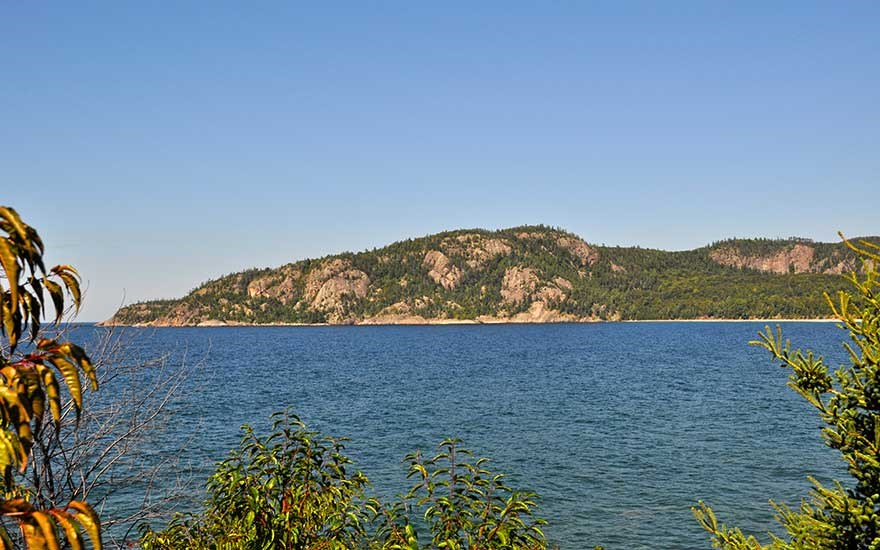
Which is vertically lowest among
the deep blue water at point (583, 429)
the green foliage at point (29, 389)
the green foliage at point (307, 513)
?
the deep blue water at point (583, 429)

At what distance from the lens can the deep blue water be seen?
2914 centimetres

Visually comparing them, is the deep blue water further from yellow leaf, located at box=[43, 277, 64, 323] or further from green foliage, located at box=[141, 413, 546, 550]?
yellow leaf, located at box=[43, 277, 64, 323]

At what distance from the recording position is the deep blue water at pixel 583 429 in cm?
2914

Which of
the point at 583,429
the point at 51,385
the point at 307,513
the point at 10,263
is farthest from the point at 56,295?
the point at 583,429

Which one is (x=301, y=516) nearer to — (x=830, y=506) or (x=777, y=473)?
(x=830, y=506)

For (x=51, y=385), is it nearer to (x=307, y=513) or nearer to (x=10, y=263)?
(x=10, y=263)

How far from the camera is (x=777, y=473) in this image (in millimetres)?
34688

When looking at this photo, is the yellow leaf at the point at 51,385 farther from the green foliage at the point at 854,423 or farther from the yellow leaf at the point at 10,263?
the green foliage at the point at 854,423

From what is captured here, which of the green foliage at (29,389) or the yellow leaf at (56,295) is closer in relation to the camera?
the green foliage at (29,389)

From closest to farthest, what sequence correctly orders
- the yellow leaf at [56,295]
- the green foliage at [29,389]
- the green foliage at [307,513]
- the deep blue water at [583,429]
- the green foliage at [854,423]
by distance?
the green foliage at [29,389] → the yellow leaf at [56,295] → the green foliage at [854,423] → the green foliage at [307,513] → the deep blue water at [583,429]

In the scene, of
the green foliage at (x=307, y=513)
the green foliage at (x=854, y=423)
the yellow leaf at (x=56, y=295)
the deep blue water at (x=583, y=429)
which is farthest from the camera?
the deep blue water at (x=583, y=429)

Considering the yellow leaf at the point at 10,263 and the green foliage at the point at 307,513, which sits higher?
the yellow leaf at the point at 10,263

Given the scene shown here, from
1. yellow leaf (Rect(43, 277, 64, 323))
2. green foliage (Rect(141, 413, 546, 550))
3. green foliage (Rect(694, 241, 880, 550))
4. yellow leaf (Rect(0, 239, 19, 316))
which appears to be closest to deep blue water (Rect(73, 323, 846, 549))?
green foliage (Rect(141, 413, 546, 550))

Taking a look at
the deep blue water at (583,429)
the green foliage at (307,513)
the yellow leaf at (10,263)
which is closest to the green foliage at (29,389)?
the yellow leaf at (10,263)
